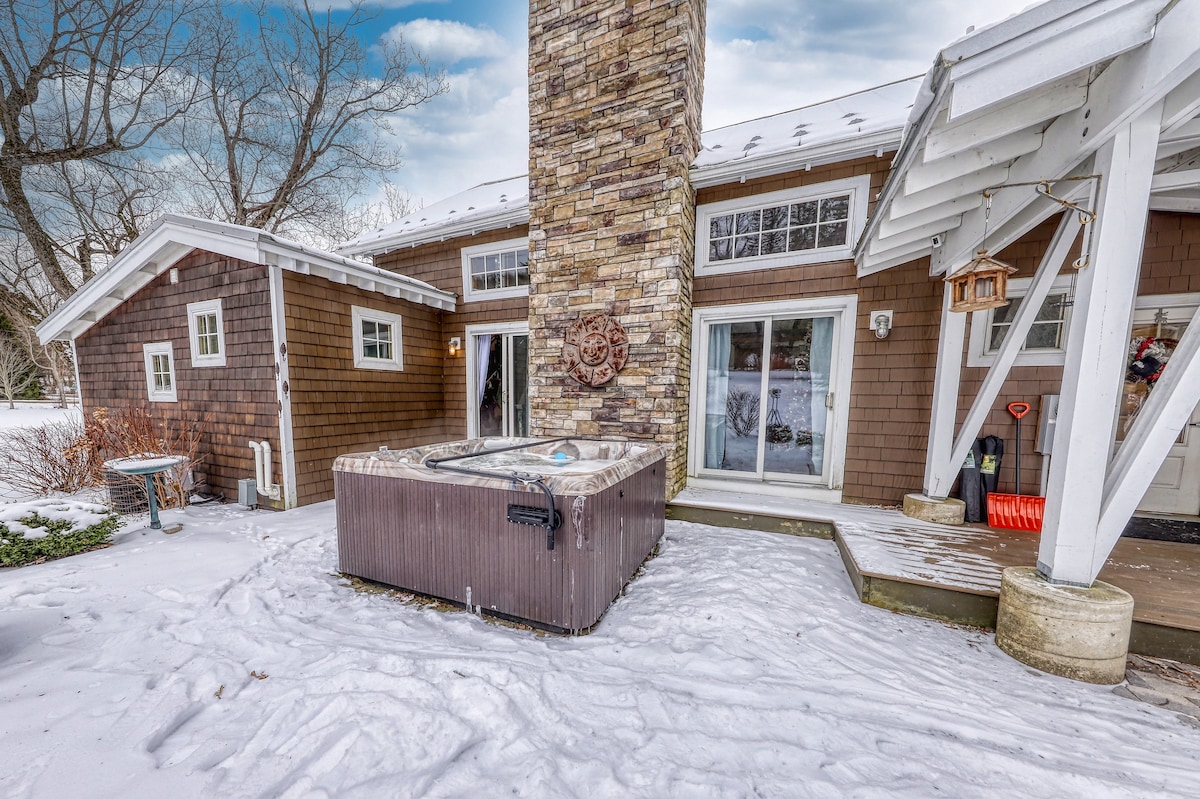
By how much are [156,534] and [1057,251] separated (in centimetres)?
690

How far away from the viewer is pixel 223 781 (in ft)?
4.10

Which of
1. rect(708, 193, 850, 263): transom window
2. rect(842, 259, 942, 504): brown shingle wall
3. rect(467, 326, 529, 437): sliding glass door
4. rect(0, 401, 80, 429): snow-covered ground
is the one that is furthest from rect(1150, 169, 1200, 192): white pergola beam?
rect(0, 401, 80, 429): snow-covered ground

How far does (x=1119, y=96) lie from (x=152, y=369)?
27.0 feet

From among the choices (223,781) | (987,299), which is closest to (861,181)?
(987,299)

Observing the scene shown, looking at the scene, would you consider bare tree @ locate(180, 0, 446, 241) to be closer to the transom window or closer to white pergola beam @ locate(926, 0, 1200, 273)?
the transom window

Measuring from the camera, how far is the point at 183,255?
443cm

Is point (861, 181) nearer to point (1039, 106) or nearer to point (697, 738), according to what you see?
point (1039, 106)

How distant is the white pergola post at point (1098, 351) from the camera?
1.67 metres

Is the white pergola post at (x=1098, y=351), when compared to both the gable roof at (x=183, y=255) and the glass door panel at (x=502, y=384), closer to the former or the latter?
the glass door panel at (x=502, y=384)

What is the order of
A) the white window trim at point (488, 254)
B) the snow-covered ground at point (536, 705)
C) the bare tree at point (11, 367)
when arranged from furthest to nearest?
the bare tree at point (11, 367) < the white window trim at point (488, 254) < the snow-covered ground at point (536, 705)

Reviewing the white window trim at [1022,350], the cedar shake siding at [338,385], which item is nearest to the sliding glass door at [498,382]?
the cedar shake siding at [338,385]

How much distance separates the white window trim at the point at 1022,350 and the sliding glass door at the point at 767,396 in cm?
104

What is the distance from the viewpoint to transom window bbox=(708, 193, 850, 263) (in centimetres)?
372

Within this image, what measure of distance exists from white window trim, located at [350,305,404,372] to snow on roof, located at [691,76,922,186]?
12.7 ft
